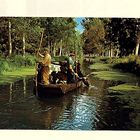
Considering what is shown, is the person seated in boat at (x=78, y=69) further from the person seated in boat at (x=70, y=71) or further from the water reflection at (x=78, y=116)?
the water reflection at (x=78, y=116)

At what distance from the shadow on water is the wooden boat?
4 centimetres

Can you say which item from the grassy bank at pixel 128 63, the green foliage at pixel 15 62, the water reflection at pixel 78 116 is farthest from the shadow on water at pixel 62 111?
the grassy bank at pixel 128 63

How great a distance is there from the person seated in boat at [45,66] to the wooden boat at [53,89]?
4cm

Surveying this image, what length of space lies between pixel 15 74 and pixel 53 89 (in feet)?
0.91

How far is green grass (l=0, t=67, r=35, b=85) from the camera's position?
8.42 feet

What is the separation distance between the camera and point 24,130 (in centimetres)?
250

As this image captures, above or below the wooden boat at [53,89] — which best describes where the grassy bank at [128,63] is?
above

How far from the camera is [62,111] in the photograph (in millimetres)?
2527

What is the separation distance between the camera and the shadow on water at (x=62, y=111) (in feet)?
8.16

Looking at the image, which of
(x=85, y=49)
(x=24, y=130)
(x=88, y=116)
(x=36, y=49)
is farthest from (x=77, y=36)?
(x=24, y=130)

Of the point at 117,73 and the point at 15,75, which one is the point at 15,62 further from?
the point at 117,73

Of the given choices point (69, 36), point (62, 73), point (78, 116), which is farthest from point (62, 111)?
point (69, 36)
